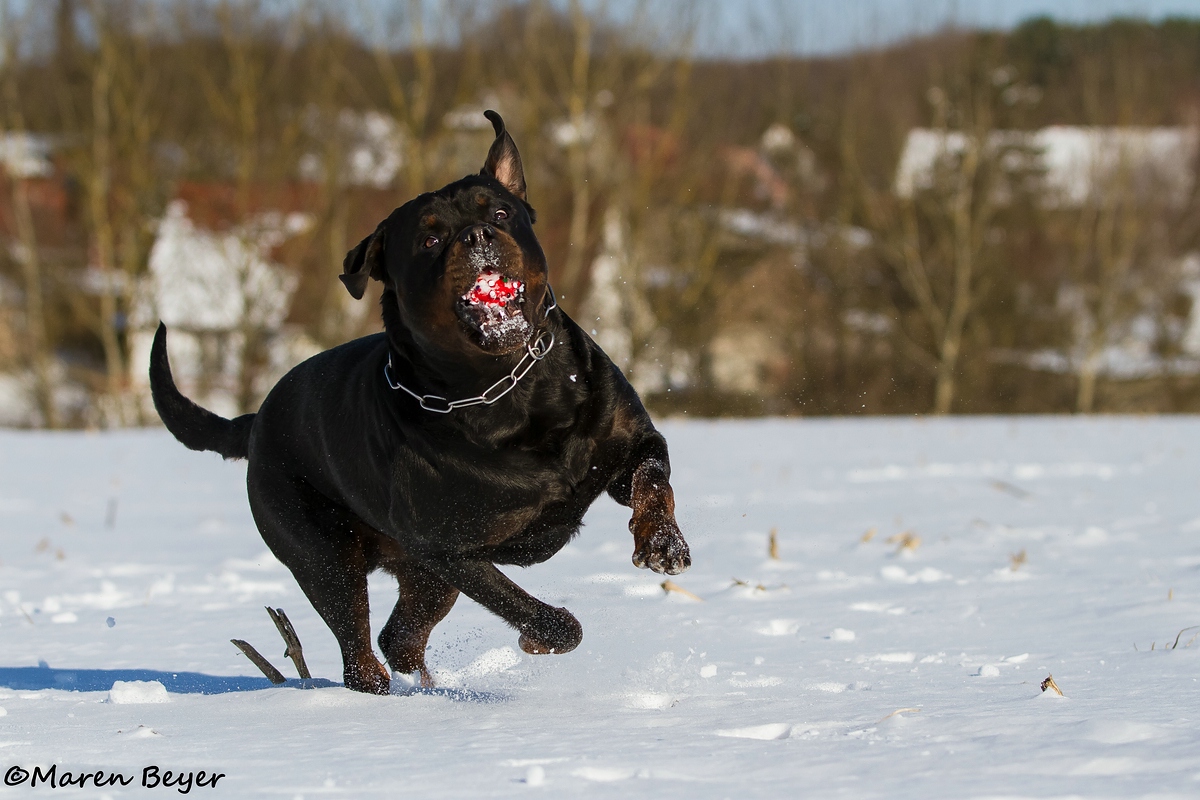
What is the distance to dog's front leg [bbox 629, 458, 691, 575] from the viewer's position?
318 centimetres

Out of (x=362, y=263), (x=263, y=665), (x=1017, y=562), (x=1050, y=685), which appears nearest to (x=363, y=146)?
(x=1017, y=562)

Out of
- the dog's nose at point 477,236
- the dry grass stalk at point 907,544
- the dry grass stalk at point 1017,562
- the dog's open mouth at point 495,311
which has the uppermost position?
the dog's nose at point 477,236

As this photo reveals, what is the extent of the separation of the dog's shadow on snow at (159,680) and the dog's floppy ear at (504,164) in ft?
4.84

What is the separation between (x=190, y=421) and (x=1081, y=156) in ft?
84.1

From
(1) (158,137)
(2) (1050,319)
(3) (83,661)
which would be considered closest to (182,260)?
(1) (158,137)

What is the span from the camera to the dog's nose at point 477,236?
326cm

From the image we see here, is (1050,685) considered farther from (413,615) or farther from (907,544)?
(907,544)

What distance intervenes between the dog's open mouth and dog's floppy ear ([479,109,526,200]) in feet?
1.89

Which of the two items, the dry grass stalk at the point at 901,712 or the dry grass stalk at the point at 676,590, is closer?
the dry grass stalk at the point at 901,712

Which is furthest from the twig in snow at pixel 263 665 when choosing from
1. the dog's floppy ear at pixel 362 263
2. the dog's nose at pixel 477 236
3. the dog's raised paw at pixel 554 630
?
the dog's nose at pixel 477 236

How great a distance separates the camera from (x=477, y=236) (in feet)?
10.7

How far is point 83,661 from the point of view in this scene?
395cm

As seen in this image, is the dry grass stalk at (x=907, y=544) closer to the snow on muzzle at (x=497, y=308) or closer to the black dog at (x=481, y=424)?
the black dog at (x=481, y=424)

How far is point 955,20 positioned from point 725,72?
5.08 metres
